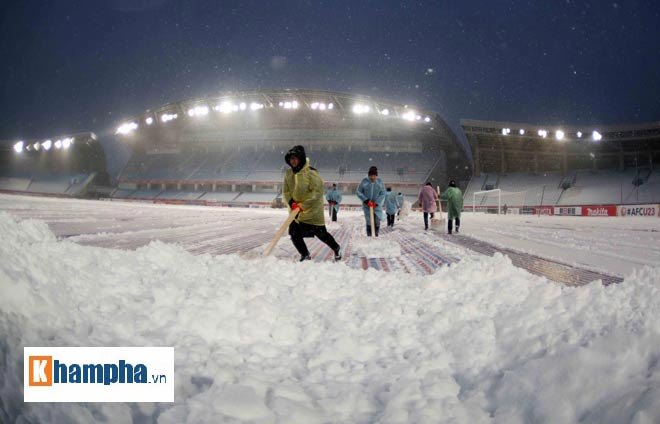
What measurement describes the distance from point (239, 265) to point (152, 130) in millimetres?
58521

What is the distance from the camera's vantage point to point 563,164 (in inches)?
1523

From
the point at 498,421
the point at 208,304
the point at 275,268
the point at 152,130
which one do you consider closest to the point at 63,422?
the point at 208,304

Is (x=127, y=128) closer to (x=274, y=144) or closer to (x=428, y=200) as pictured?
(x=274, y=144)

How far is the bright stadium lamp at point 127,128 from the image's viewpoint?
50.9m

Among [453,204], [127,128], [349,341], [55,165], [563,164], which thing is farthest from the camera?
[55,165]

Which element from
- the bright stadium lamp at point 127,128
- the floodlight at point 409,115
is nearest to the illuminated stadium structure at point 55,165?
the bright stadium lamp at point 127,128

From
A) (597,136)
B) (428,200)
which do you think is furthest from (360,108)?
(428,200)

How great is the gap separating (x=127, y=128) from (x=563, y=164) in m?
59.3

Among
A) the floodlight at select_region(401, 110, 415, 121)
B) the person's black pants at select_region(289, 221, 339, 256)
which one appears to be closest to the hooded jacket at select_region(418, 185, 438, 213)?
the person's black pants at select_region(289, 221, 339, 256)

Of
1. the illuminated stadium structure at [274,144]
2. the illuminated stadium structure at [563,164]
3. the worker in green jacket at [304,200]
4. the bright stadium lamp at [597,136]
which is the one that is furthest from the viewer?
the illuminated stadium structure at [274,144]

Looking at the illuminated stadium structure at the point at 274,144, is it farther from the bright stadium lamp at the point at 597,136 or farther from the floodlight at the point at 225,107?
the bright stadium lamp at the point at 597,136

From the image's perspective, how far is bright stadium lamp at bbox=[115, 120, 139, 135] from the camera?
50.9m

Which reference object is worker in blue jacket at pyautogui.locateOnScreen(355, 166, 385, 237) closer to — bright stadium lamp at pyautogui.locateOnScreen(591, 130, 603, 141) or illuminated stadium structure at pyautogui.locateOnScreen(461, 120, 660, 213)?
illuminated stadium structure at pyautogui.locateOnScreen(461, 120, 660, 213)

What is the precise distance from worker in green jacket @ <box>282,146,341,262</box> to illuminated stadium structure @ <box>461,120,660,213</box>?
3010 cm
